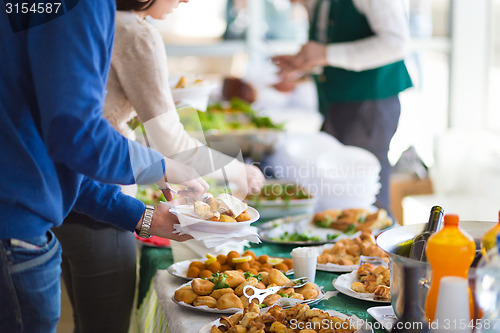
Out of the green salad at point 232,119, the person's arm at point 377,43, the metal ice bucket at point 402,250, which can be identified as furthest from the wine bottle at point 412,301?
the green salad at point 232,119

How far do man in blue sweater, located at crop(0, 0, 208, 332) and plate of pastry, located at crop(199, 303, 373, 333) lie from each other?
10.6 inches

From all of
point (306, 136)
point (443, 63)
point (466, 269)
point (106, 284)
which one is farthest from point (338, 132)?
point (443, 63)

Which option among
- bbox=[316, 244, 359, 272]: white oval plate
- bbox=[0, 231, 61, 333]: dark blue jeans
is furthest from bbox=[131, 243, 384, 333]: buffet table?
bbox=[0, 231, 61, 333]: dark blue jeans

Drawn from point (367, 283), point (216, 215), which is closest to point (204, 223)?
point (216, 215)

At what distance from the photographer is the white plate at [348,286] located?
1.21m

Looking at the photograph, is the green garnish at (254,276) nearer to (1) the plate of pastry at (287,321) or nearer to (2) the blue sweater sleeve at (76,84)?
(1) the plate of pastry at (287,321)

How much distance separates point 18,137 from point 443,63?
412 centimetres

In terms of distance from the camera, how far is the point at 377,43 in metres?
2.38

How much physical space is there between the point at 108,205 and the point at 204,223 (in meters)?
0.21

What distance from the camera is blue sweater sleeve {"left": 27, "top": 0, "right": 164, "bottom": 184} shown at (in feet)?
2.75

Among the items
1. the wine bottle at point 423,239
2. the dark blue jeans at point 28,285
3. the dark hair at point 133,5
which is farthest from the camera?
the dark hair at point 133,5

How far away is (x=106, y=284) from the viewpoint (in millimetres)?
1520

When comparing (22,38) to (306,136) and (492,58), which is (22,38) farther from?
(492,58)

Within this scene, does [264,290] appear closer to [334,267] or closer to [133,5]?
[334,267]
